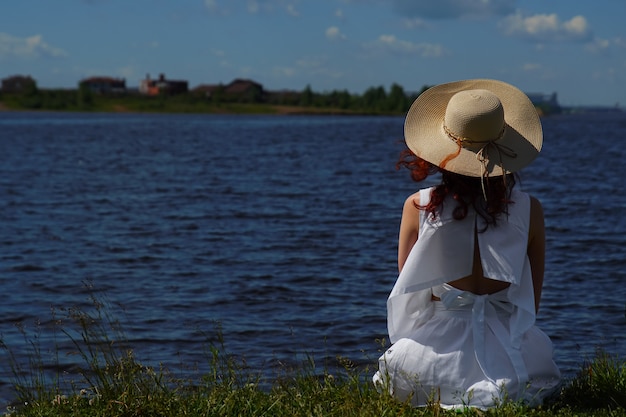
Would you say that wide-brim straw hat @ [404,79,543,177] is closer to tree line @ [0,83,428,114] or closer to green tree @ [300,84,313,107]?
tree line @ [0,83,428,114]

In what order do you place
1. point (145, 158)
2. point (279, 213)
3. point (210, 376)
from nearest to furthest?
1. point (210, 376)
2. point (279, 213)
3. point (145, 158)

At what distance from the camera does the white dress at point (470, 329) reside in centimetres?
486

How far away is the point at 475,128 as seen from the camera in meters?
4.71

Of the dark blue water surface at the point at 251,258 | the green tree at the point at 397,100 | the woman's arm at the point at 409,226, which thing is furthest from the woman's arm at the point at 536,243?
the green tree at the point at 397,100

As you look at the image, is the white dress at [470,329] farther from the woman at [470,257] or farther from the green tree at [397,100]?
the green tree at [397,100]

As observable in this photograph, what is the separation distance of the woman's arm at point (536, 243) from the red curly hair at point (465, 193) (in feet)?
0.71

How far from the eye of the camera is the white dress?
191 inches

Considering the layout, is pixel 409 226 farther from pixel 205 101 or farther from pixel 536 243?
pixel 205 101

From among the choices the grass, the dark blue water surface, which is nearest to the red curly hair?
the dark blue water surface

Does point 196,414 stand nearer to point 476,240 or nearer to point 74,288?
point 476,240

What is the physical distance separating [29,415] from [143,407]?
2.43ft

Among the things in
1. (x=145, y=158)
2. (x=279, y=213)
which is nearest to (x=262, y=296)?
(x=279, y=213)

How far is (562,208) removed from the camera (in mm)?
21375

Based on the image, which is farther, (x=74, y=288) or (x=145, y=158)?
(x=145, y=158)
